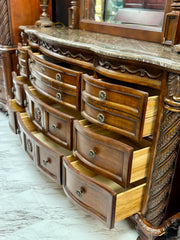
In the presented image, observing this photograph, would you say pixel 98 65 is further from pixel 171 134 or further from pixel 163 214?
pixel 163 214

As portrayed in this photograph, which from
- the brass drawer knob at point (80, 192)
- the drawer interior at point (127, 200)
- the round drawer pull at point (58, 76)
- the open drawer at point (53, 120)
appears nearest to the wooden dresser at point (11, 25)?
the open drawer at point (53, 120)

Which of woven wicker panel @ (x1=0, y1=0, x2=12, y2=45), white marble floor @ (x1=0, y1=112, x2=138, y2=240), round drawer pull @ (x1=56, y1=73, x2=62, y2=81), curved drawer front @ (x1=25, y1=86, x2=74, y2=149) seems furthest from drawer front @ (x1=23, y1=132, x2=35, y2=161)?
woven wicker panel @ (x1=0, y1=0, x2=12, y2=45)

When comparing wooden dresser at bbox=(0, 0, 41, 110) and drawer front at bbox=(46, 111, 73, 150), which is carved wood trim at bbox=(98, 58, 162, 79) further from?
wooden dresser at bbox=(0, 0, 41, 110)

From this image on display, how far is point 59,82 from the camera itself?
1309 mm

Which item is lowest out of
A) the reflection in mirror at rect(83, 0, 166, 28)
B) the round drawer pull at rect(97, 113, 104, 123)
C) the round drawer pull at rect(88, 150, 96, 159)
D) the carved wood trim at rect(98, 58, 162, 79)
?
the round drawer pull at rect(88, 150, 96, 159)

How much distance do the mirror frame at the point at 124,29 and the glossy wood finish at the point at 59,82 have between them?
48 centimetres

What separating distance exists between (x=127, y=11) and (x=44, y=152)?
0.98 meters

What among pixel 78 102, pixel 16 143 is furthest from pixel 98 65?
pixel 16 143

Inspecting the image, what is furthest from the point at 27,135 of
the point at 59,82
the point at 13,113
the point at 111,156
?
the point at 111,156

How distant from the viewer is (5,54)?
2.17 metres

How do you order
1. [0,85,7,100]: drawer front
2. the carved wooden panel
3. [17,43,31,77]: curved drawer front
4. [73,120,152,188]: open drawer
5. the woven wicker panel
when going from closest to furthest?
1. the carved wooden panel
2. [73,120,152,188]: open drawer
3. [17,43,31,77]: curved drawer front
4. the woven wicker panel
5. [0,85,7,100]: drawer front

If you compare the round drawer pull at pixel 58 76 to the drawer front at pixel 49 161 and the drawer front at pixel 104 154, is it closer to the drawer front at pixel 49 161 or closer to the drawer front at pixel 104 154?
the drawer front at pixel 104 154

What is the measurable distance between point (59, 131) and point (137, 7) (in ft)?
2.80

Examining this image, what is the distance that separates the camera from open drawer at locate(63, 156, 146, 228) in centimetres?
106
